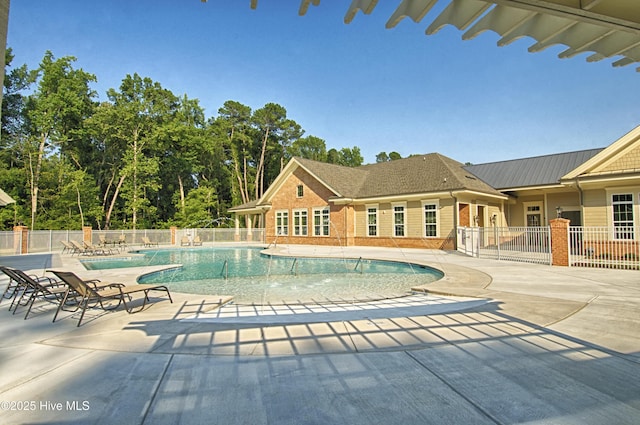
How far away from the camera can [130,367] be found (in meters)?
3.90

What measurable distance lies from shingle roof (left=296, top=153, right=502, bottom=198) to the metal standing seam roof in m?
17.9

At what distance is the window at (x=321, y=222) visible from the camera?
26.1 meters

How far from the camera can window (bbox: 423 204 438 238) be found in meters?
21.0

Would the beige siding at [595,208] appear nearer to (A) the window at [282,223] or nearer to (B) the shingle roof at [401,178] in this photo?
(B) the shingle roof at [401,178]

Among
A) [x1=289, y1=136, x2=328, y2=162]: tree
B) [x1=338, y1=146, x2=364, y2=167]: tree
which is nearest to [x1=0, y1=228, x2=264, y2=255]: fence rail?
[x1=289, y1=136, x2=328, y2=162]: tree

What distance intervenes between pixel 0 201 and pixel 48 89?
72.6 ft

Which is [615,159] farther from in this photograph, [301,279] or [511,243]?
[301,279]

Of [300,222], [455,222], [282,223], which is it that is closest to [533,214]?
[455,222]

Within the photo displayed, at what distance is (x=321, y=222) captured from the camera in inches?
1043

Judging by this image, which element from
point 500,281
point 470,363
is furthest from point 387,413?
→ point 500,281

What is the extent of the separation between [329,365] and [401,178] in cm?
2170

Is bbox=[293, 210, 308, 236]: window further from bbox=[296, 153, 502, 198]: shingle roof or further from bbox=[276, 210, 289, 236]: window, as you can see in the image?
bbox=[296, 153, 502, 198]: shingle roof

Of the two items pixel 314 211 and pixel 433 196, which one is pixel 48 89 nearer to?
pixel 314 211

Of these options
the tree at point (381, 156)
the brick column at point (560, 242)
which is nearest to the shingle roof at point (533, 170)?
the brick column at point (560, 242)
